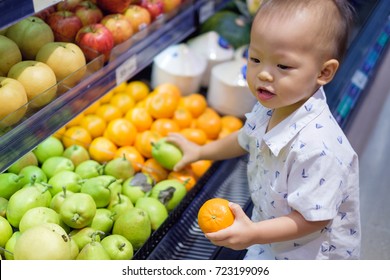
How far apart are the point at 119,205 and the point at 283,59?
81 centimetres

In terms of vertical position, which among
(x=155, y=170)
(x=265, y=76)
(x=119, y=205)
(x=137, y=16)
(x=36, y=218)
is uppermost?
(x=265, y=76)

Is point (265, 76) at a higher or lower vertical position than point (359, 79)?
higher

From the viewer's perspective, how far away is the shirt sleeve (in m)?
1.27

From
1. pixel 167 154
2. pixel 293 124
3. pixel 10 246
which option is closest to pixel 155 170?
pixel 167 154

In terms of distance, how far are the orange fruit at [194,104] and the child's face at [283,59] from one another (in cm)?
105

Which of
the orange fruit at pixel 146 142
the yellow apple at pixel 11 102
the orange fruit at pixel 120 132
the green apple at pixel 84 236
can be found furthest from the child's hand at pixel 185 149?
the yellow apple at pixel 11 102

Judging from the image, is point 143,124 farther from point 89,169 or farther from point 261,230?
point 261,230

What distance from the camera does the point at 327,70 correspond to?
51.3 inches

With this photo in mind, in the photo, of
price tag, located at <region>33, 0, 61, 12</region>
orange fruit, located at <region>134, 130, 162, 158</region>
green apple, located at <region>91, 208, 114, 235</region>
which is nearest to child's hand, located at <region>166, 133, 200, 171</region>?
orange fruit, located at <region>134, 130, 162, 158</region>

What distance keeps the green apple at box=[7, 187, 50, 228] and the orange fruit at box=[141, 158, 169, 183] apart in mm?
526

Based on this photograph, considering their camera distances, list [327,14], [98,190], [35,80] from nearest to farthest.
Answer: [327,14]
[35,80]
[98,190]

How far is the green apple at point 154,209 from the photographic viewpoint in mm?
1728

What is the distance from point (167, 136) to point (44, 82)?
73 centimetres
